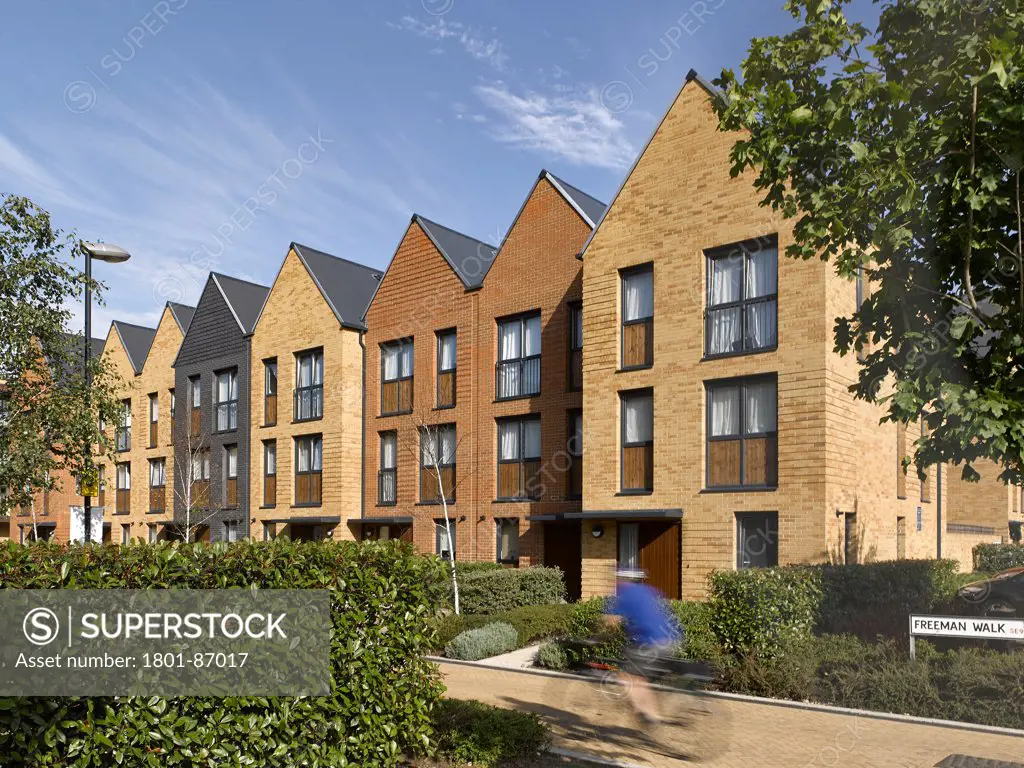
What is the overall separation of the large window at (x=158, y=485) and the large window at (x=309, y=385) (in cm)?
912

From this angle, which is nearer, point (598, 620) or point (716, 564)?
point (598, 620)

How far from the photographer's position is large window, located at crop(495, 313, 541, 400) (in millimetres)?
24498

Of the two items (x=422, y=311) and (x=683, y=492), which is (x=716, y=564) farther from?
(x=422, y=311)

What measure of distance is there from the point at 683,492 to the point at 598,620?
15.9 ft

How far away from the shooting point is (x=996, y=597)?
17.0 m

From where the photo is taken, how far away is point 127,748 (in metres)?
6.33

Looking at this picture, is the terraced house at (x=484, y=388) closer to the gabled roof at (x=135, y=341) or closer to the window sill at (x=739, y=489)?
the window sill at (x=739, y=489)

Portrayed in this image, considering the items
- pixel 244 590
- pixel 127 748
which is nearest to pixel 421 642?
pixel 244 590

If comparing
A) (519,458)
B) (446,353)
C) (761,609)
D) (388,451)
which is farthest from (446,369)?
(761,609)

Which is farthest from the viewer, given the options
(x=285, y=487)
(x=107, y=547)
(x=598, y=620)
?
(x=285, y=487)

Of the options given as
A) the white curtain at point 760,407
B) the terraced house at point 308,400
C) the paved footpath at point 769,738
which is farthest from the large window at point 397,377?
the paved footpath at point 769,738

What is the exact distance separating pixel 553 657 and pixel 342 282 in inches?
791

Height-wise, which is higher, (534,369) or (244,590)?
(534,369)

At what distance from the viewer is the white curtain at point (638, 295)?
20609mm
